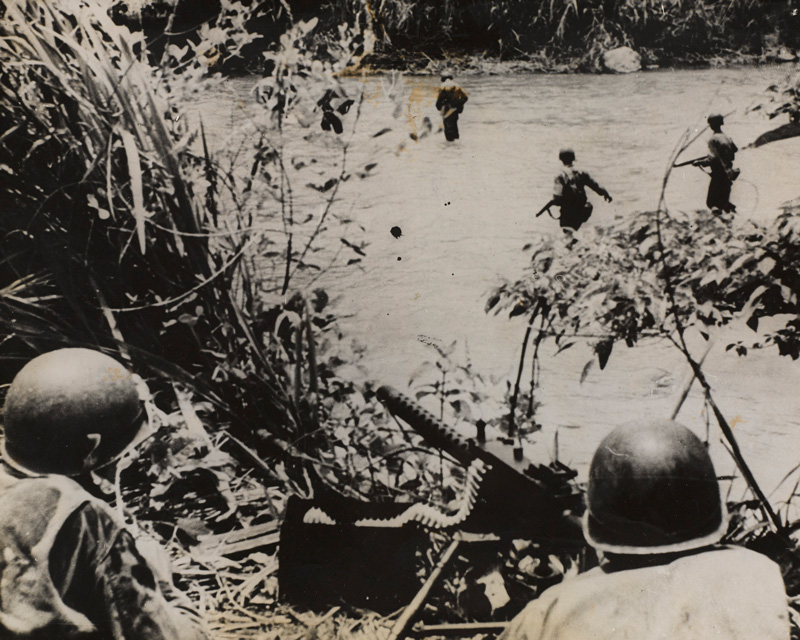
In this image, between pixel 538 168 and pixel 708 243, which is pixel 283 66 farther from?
pixel 708 243

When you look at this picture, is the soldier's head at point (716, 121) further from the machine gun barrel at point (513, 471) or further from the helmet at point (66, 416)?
the helmet at point (66, 416)

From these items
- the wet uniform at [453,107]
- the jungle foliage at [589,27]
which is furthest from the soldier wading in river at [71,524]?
the jungle foliage at [589,27]

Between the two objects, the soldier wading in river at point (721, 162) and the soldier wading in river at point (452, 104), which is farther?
the soldier wading in river at point (452, 104)

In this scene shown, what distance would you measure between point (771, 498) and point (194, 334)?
190 cm

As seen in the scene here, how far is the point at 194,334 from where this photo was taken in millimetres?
2246

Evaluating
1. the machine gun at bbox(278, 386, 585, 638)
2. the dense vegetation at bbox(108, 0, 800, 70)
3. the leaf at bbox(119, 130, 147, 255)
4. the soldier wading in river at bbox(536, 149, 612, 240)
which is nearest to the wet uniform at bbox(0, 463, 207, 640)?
the machine gun at bbox(278, 386, 585, 638)

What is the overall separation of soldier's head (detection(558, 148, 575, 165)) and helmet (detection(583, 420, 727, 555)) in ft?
2.73

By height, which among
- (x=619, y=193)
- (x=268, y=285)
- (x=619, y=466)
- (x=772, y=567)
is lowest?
(x=772, y=567)

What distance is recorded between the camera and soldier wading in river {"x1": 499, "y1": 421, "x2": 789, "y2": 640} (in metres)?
1.64

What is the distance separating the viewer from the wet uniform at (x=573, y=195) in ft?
6.63

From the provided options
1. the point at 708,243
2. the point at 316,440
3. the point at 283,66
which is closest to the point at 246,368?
the point at 316,440

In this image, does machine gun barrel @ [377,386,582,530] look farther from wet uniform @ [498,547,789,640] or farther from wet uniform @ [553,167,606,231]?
wet uniform @ [553,167,606,231]

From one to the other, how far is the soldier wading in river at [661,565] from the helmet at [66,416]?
1.37m

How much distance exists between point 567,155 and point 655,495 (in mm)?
1035
